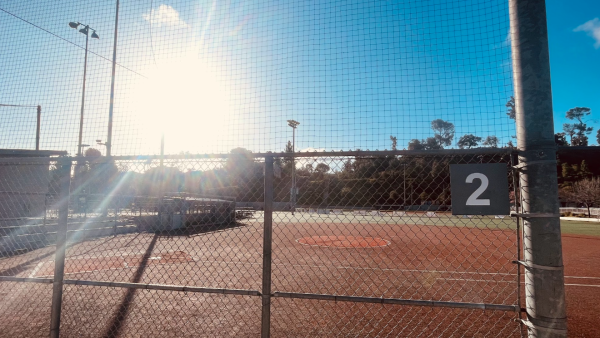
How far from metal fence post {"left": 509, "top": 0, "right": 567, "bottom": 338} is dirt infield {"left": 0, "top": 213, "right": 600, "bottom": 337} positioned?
64 cm

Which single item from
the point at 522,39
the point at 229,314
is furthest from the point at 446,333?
the point at 522,39

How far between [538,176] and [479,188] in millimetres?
384

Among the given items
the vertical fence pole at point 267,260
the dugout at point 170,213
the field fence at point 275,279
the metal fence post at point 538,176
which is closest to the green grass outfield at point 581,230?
the field fence at point 275,279

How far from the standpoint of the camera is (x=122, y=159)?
11.5 ft

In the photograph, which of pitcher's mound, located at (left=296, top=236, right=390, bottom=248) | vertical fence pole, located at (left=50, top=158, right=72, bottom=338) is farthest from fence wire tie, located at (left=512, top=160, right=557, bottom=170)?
pitcher's mound, located at (left=296, top=236, right=390, bottom=248)

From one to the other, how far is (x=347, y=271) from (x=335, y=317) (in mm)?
3854

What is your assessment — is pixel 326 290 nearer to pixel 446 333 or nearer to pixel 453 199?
pixel 446 333

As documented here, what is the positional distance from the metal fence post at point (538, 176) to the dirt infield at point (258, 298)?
643 mm

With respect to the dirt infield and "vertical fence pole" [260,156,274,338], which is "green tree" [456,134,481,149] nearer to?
the dirt infield

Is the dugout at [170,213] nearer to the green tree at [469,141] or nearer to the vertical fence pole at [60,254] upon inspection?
the vertical fence pole at [60,254]

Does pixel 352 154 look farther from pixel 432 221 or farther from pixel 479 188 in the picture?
pixel 432 221

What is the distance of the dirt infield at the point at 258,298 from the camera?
4.77 meters

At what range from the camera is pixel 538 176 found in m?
2.36

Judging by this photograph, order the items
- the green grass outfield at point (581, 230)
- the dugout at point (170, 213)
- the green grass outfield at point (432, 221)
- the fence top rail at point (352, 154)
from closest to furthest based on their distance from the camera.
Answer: the fence top rail at point (352, 154) < the green grass outfield at point (432, 221) < the dugout at point (170, 213) < the green grass outfield at point (581, 230)
